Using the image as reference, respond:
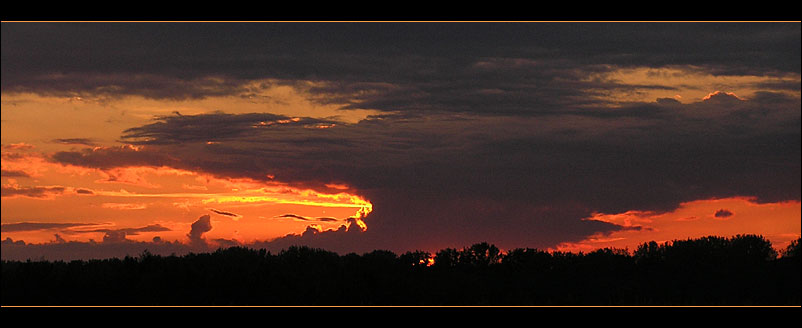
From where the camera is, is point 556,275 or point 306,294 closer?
point 306,294

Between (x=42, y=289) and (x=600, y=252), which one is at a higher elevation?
(x=600, y=252)

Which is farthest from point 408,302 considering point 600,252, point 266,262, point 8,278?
point 8,278

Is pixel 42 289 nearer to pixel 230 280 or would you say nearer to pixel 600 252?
pixel 230 280

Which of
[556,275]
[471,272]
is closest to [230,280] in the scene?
[471,272]

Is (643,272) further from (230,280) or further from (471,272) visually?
(230,280)

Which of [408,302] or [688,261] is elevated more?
[688,261]

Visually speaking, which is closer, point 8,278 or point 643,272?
point 8,278
